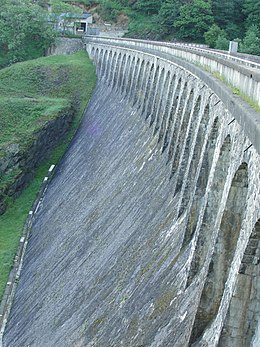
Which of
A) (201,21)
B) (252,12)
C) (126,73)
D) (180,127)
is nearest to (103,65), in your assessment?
(126,73)

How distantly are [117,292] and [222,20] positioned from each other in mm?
69965

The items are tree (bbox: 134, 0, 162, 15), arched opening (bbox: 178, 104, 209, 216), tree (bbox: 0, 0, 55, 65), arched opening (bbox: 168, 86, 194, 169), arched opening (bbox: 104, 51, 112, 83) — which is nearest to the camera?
arched opening (bbox: 178, 104, 209, 216)

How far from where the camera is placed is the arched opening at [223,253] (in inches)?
629

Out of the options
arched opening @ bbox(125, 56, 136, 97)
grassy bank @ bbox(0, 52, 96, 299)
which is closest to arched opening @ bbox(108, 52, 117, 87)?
grassy bank @ bbox(0, 52, 96, 299)

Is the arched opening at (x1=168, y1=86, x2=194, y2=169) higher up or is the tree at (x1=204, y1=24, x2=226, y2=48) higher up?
the tree at (x1=204, y1=24, x2=226, y2=48)

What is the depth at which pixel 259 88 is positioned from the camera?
1574 centimetres

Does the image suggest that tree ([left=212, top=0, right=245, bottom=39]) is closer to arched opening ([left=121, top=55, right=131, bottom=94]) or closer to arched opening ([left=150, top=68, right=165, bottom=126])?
arched opening ([left=121, top=55, right=131, bottom=94])

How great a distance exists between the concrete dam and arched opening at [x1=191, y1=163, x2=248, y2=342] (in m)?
0.03

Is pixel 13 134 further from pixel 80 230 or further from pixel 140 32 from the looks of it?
pixel 140 32

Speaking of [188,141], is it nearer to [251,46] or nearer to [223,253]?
[223,253]

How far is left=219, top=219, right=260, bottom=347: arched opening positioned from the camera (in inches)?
535

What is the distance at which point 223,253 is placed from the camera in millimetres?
16422

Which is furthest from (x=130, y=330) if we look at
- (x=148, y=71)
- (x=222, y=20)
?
(x=222, y=20)

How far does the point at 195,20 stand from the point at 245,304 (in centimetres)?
7737
